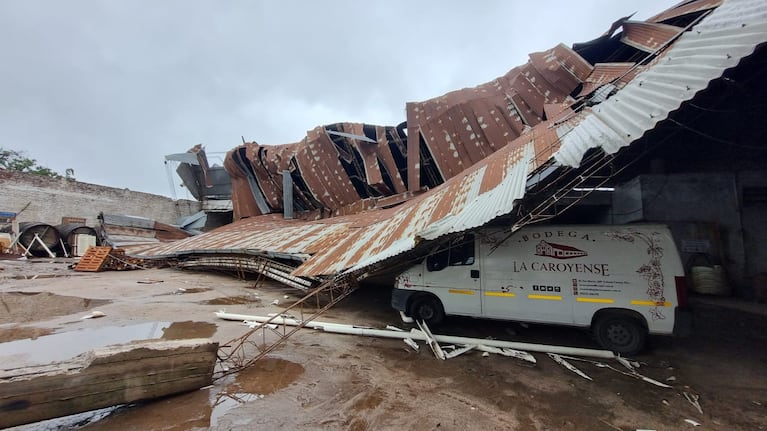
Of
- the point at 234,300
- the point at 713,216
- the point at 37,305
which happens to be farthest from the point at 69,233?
the point at 713,216

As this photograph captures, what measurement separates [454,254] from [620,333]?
2956mm

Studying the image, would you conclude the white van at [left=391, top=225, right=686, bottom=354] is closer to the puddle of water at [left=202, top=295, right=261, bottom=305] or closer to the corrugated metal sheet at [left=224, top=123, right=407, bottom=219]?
the puddle of water at [left=202, top=295, right=261, bottom=305]

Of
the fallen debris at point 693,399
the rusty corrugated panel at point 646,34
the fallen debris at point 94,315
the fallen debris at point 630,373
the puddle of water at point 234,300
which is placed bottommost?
the fallen debris at point 693,399

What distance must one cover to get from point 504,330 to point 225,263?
11029 mm

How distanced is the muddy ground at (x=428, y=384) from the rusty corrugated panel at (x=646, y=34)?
22.9 ft

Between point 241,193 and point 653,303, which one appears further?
point 241,193

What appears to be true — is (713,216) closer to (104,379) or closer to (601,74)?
(601,74)

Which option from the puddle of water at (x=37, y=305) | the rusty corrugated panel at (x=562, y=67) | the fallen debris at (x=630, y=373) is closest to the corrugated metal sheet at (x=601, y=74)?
the rusty corrugated panel at (x=562, y=67)

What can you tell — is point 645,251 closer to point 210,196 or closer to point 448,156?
point 448,156

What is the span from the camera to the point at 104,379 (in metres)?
2.79

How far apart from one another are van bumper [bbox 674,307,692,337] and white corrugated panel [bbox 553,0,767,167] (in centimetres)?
309

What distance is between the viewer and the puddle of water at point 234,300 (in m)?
8.49

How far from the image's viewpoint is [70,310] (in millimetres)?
7258

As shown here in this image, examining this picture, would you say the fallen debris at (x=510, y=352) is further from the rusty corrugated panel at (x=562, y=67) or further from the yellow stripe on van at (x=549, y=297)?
the rusty corrugated panel at (x=562, y=67)
